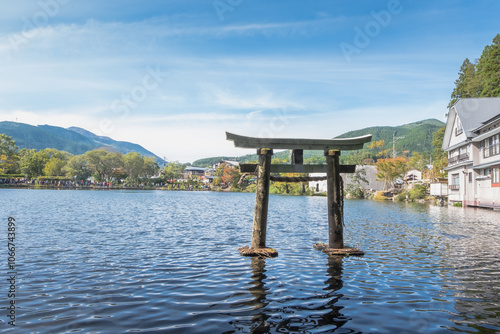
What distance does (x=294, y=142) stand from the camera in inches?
482

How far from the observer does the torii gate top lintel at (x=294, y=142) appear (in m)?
11.8

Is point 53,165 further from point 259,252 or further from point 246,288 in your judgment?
point 246,288

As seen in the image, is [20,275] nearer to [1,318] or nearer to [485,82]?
[1,318]

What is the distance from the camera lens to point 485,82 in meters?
56.9

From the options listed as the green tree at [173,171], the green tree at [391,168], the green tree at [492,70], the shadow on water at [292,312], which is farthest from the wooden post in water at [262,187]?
the green tree at [173,171]

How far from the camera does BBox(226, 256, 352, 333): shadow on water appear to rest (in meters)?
6.68

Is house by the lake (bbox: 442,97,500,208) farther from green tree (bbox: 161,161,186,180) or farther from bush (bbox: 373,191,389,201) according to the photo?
green tree (bbox: 161,161,186,180)

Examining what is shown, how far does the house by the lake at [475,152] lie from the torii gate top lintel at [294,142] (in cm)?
3052

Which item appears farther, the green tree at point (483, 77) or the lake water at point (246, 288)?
the green tree at point (483, 77)

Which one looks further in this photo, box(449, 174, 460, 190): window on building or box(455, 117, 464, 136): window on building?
box(449, 174, 460, 190): window on building

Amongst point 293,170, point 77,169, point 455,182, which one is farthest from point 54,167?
point 293,170

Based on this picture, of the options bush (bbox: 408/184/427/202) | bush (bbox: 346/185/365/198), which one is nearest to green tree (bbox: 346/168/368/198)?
bush (bbox: 346/185/365/198)

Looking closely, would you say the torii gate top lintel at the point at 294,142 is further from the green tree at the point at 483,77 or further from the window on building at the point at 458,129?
the green tree at the point at 483,77

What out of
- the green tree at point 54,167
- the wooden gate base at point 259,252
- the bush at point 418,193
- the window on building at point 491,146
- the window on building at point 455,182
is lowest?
the wooden gate base at point 259,252
